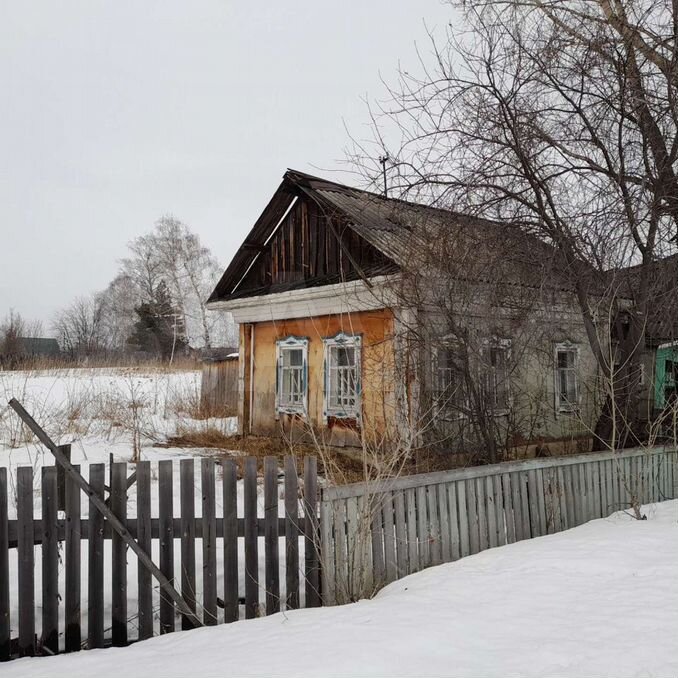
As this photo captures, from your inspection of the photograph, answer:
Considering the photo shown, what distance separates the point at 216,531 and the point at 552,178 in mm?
6384

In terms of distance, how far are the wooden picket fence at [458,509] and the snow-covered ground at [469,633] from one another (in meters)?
0.23

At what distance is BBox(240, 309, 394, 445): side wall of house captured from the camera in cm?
1037

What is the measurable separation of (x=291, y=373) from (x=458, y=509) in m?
7.63

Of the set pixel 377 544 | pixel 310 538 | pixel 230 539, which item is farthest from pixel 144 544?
pixel 377 544

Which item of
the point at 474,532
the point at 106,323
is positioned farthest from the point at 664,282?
the point at 106,323

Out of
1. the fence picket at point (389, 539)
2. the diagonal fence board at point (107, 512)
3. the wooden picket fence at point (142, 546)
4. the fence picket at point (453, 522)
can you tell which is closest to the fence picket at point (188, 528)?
the wooden picket fence at point (142, 546)

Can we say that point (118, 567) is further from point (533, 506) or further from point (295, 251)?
point (295, 251)

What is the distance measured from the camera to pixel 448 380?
907cm

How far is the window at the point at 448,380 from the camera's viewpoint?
8.30m

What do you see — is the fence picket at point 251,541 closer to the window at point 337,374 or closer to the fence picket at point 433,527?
the fence picket at point 433,527

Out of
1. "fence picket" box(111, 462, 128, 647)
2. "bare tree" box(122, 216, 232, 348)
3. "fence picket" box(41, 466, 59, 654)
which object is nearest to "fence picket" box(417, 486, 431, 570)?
"fence picket" box(111, 462, 128, 647)

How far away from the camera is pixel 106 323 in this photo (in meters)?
64.8

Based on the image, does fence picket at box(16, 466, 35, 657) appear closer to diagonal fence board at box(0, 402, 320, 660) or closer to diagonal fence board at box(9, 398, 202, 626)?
diagonal fence board at box(0, 402, 320, 660)

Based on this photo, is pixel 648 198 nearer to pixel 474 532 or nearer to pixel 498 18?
pixel 498 18
